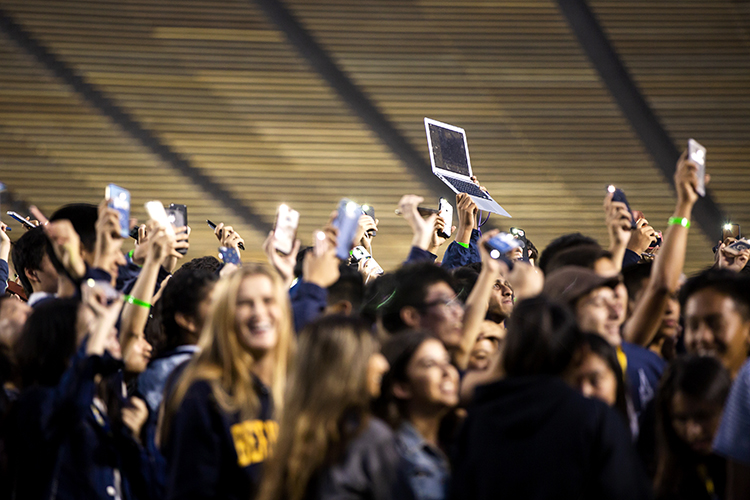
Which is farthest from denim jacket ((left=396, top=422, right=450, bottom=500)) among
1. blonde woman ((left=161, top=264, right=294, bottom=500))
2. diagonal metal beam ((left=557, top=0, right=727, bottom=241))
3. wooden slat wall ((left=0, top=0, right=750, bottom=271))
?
diagonal metal beam ((left=557, top=0, right=727, bottom=241))

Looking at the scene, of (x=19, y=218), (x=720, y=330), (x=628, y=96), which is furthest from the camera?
(x=628, y=96)

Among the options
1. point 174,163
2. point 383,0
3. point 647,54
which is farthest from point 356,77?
point 647,54

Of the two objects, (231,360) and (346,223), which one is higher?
(346,223)

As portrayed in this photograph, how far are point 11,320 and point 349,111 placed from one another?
638 centimetres

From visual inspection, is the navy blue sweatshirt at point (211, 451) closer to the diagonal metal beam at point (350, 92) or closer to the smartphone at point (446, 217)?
the smartphone at point (446, 217)

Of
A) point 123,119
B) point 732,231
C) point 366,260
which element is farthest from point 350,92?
point 732,231

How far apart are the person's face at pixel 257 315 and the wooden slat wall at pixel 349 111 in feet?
21.2

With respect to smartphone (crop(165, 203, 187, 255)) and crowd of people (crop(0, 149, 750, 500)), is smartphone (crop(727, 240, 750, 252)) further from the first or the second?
smartphone (crop(165, 203, 187, 255))

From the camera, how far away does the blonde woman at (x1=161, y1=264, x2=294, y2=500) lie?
72.6 inches

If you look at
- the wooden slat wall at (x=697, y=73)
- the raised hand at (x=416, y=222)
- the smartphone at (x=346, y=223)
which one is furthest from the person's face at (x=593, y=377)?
the wooden slat wall at (x=697, y=73)

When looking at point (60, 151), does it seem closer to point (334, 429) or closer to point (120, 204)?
point (120, 204)

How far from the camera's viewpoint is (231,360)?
1992mm

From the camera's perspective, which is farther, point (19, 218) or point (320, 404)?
point (19, 218)

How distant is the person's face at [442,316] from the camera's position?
2.48m
